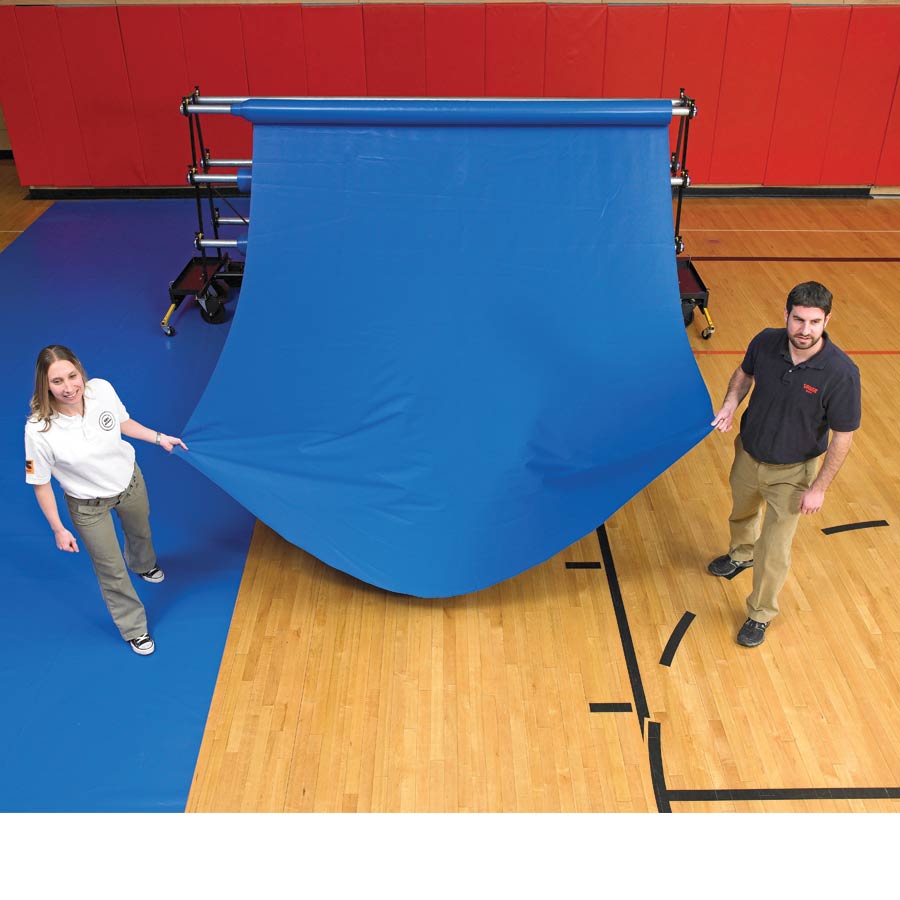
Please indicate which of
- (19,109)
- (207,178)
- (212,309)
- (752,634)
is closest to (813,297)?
(752,634)

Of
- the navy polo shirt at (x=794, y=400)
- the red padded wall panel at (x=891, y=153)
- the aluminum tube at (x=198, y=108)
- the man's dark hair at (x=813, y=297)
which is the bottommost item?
the red padded wall panel at (x=891, y=153)

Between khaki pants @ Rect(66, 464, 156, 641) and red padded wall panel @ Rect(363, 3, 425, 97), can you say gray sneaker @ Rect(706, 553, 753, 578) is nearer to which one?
khaki pants @ Rect(66, 464, 156, 641)

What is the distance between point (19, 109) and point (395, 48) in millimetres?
3016

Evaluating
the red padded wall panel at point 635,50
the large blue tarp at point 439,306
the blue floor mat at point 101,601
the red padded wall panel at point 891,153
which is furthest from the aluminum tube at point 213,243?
the red padded wall panel at point 891,153

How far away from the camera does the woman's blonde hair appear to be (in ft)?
9.52

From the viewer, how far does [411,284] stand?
12.2 feet

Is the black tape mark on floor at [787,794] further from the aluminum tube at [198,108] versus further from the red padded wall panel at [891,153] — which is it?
the red padded wall panel at [891,153]

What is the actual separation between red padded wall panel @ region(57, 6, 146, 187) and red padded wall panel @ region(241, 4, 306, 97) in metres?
0.99

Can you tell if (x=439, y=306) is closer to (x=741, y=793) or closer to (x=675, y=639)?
(x=675, y=639)

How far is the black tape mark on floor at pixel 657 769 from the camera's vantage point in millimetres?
2887

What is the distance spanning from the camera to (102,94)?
7195 mm

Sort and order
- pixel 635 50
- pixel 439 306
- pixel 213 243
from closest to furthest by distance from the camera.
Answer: pixel 439 306 → pixel 213 243 → pixel 635 50

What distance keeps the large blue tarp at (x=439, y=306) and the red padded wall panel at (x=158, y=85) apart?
3944mm

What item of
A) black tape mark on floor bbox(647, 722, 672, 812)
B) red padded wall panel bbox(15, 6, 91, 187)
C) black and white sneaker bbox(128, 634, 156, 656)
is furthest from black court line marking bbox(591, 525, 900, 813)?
red padded wall panel bbox(15, 6, 91, 187)
